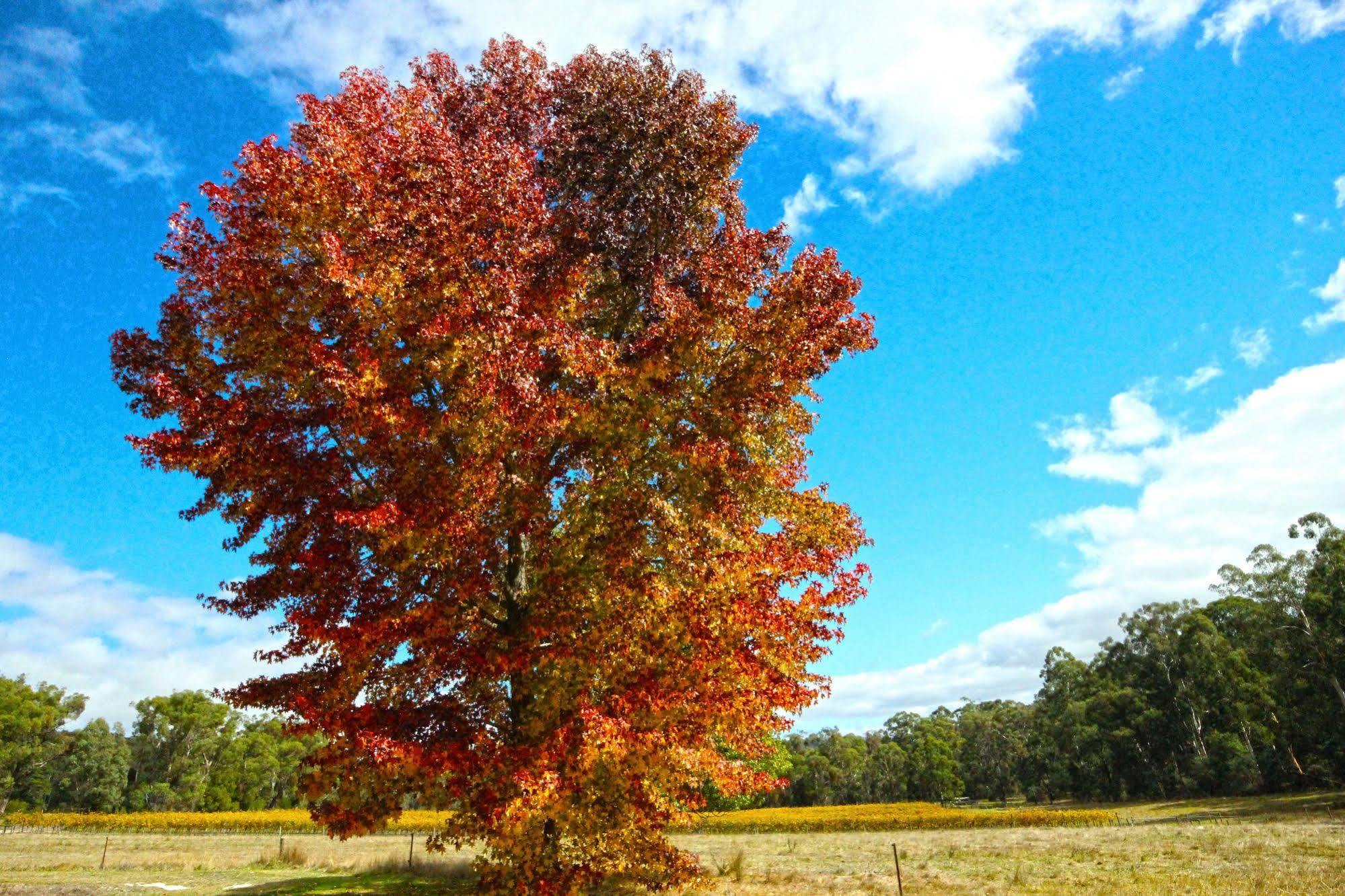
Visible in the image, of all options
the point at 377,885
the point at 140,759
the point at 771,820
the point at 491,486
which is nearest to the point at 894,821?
the point at 771,820

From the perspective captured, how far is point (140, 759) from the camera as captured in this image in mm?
92062

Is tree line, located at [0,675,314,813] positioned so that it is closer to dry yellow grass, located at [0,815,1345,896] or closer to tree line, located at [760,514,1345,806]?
dry yellow grass, located at [0,815,1345,896]

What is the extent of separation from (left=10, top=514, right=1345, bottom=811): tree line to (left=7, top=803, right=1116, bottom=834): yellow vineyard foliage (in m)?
3.85

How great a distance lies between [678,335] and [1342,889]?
55.0 ft

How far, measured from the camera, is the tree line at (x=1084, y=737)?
172ft

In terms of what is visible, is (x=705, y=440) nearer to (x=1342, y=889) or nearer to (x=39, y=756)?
(x=1342, y=889)

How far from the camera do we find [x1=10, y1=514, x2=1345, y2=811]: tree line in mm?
52562

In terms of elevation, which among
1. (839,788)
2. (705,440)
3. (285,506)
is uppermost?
(705,440)

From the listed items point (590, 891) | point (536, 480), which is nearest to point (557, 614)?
point (536, 480)

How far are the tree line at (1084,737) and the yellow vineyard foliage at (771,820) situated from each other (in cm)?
385

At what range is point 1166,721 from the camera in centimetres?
7244

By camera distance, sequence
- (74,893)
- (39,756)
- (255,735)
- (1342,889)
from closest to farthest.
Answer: (1342,889) < (74,893) < (39,756) < (255,735)

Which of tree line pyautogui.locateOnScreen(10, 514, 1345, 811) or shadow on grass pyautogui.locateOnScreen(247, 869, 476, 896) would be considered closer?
shadow on grass pyautogui.locateOnScreen(247, 869, 476, 896)

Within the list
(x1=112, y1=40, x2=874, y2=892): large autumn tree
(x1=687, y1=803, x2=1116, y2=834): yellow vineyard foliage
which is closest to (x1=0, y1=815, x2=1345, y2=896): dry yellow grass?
(x1=112, y1=40, x2=874, y2=892): large autumn tree
